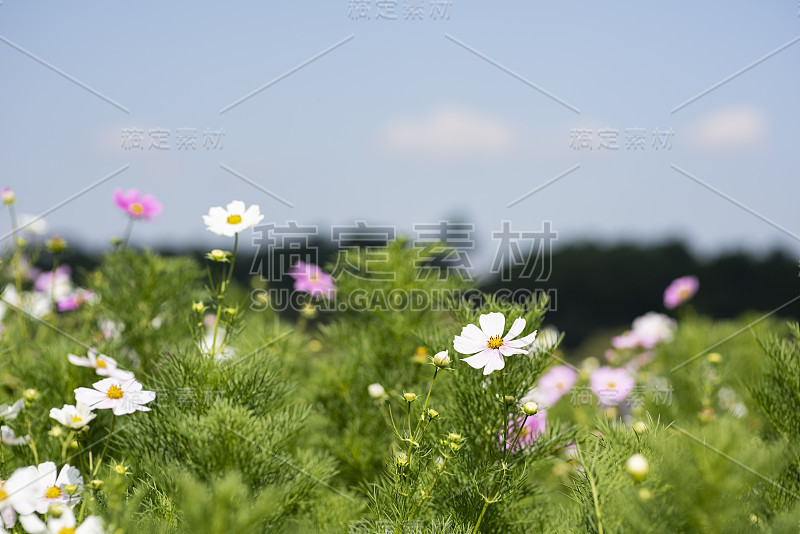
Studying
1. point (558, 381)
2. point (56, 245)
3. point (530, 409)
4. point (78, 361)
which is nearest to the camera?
point (530, 409)

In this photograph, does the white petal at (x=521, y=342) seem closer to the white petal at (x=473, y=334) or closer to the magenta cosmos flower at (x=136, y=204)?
the white petal at (x=473, y=334)

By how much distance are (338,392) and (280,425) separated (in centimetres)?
44

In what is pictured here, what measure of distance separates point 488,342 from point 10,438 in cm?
85

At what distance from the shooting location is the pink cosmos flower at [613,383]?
150 centimetres

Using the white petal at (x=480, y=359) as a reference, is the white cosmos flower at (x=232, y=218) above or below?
above

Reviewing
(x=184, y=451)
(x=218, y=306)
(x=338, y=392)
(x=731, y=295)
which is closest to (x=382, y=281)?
(x=338, y=392)

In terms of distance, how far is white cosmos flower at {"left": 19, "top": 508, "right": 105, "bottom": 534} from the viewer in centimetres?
58

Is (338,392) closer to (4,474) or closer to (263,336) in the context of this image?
(263,336)

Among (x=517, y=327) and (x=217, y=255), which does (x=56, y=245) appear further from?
(x=517, y=327)

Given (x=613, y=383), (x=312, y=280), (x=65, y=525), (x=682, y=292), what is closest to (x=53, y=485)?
(x=65, y=525)

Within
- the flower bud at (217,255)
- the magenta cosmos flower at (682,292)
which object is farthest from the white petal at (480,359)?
the magenta cosmos flower at (682,292)

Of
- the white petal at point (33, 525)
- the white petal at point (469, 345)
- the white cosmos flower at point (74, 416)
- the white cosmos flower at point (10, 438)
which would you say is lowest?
the white cosmos flower at point (10, 438)

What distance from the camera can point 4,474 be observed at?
34.2 inches

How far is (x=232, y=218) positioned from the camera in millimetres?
926
